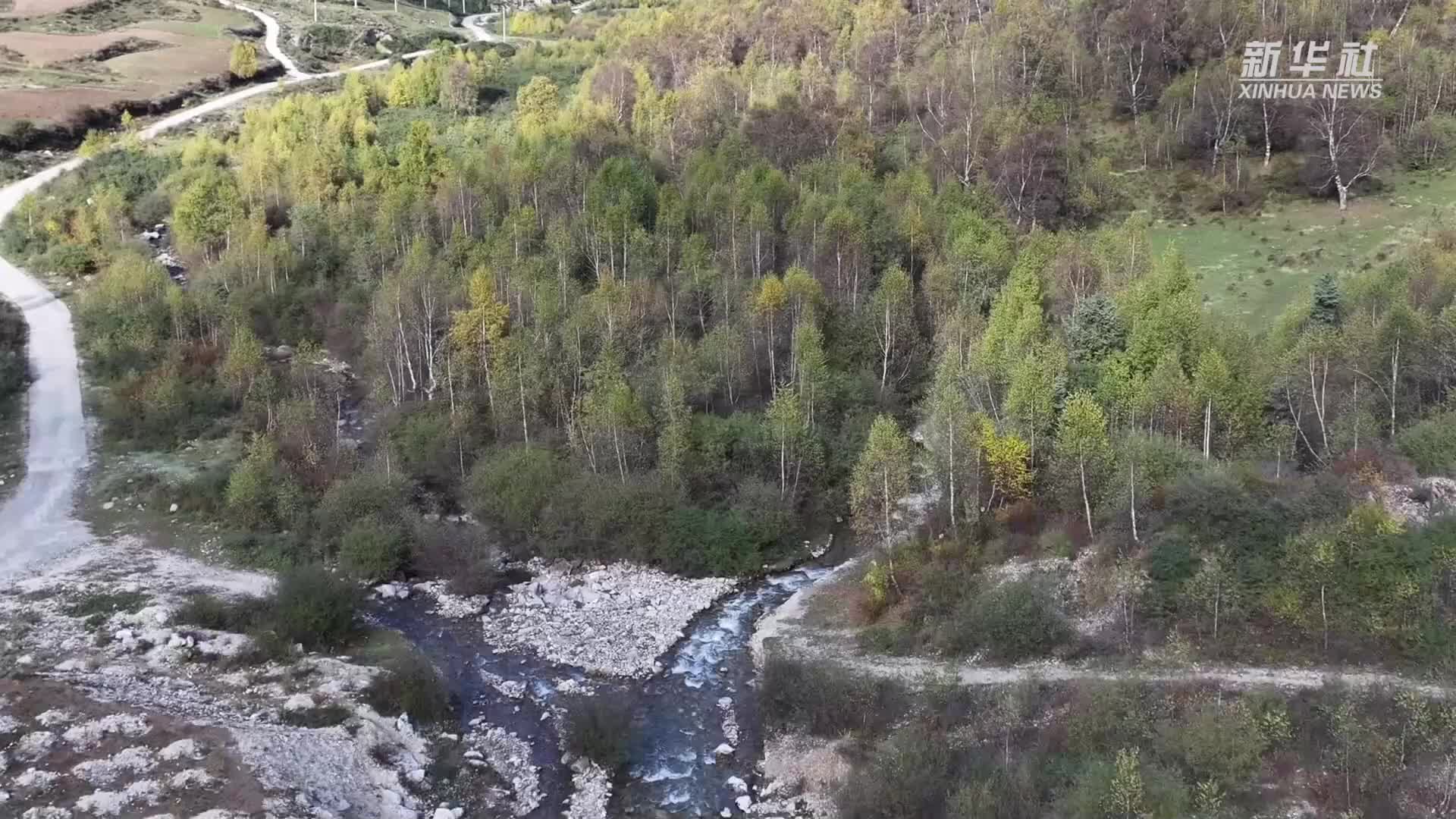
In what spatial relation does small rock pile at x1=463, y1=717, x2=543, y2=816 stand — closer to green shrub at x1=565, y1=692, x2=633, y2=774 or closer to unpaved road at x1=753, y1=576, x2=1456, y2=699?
green shrub at x1=565, y1=692, x2=633, y2=774

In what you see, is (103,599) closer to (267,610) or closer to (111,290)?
(267,610)

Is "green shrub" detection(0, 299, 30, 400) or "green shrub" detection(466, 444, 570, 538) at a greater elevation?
"green shrub" detection(0, 299, 30, 400)

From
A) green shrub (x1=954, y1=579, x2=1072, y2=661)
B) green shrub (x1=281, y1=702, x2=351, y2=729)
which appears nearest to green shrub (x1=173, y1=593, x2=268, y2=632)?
green shrub (x1=281, y1=702, x2=351, y2=729)

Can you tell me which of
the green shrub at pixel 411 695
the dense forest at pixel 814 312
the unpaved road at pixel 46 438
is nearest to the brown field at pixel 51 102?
the dense forest at pixel 814 312

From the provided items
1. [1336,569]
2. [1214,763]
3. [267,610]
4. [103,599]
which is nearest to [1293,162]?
[1336,569]

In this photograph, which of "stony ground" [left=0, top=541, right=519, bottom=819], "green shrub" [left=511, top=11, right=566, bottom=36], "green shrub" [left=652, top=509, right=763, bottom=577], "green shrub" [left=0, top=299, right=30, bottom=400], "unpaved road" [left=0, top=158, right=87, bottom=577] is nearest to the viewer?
"stony ground" [left=0, top=541, right=519, bottom=819]

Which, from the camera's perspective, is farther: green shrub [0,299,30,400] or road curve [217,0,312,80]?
road curve [217,0,312,80]
